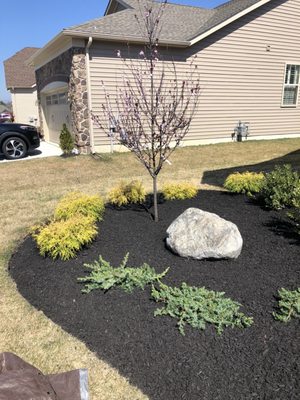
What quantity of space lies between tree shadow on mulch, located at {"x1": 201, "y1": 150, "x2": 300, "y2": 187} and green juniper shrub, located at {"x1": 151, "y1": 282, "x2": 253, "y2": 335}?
4.78 m

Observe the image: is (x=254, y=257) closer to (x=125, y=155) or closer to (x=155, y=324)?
(x=155, y=324)

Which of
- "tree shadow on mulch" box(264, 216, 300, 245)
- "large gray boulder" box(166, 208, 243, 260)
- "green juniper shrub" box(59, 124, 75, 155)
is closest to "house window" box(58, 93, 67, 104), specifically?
"green juniper shrub" box(59, 124, 75, 155)

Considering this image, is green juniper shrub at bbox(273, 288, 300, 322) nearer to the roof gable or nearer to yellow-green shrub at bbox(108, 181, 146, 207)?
yellow-green shrub at bbox(108, 181, 146, 207)

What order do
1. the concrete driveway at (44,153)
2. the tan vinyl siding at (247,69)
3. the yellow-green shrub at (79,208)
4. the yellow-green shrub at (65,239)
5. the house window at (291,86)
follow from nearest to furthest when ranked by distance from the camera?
the yellow-green shrub at (65,239) → the yellow-green shrub at (79,208) → the concrete driveway at (44,153) → the tan vinyl siding at (247,69) → the house window at (291,86)

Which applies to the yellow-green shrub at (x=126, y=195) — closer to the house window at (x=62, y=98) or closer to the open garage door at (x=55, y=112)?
the open garage door at (x=55, y=112)

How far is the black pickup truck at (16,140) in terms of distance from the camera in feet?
37.4

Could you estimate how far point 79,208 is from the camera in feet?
16.9

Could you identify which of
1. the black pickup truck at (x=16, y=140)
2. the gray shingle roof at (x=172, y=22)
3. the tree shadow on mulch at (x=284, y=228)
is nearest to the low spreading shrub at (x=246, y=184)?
the tree shadow on mulch at (x=284, y=228)

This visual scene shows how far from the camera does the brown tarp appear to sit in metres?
1.97

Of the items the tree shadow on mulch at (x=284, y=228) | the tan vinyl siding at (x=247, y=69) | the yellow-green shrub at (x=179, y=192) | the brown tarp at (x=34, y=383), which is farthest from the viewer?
the tan vinyl siding at (x=247, y=69)

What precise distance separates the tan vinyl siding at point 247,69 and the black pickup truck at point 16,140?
5969mm

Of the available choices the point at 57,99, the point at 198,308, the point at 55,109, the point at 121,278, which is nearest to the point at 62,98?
the point at 57,99

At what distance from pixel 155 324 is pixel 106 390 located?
0.69 m

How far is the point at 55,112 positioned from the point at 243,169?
905 centimetres
